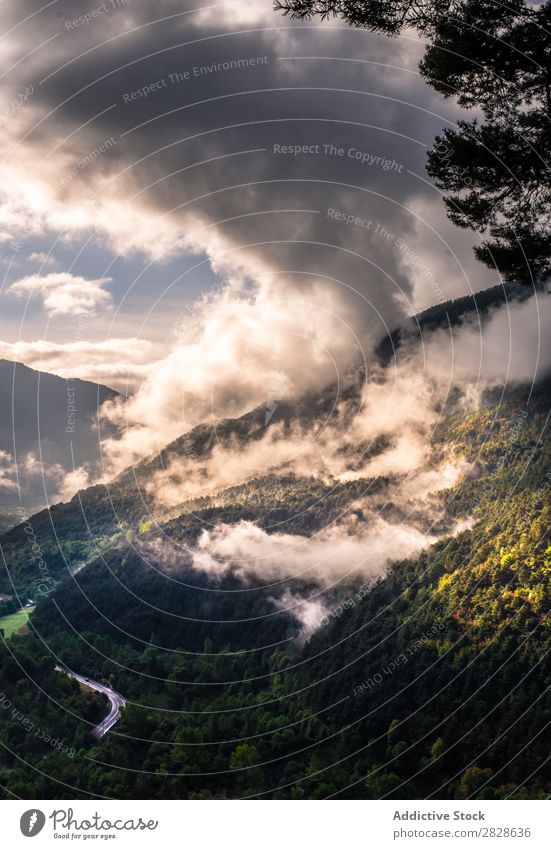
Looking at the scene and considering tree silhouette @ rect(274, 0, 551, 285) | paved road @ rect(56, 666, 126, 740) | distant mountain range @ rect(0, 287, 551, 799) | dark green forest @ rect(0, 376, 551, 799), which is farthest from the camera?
paved road @ rect(56, 666, 126, 740)

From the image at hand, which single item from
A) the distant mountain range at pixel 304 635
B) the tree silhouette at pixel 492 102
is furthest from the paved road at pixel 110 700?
the tree silhouette at pixel 492 102

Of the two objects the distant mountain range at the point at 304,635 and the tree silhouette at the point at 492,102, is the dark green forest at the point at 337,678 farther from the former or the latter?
the tree silhouette at the point at 492,102

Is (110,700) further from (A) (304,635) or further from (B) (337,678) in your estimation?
(A) (304,635)

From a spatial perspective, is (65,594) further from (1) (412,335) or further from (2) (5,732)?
(1) (412,335)

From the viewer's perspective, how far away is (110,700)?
45.2 metres

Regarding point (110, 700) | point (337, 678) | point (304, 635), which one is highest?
point (304, 635)

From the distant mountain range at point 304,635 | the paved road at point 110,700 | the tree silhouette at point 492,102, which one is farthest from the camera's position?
the paved road at point 110,700

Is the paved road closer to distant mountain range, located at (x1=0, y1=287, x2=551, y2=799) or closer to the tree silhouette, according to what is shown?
distant mountain range, located at (x1=0, y1=287, x2=551, y2=799)

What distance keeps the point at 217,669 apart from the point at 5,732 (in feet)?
71.3

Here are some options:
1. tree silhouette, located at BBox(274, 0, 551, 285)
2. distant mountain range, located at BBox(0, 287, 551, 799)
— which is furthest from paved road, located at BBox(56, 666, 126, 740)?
tree silhouette, located at BBox(274, 0, 551, 285)

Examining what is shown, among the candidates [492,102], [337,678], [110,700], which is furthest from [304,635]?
[492,102]

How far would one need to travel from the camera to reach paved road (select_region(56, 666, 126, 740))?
132 feet

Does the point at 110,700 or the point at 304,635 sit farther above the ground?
the point at 304,635

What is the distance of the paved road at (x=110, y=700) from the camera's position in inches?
1582
